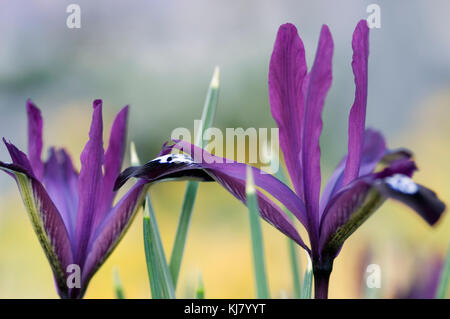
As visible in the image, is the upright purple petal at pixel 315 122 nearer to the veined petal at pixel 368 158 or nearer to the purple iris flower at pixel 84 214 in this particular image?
the veined petal at pixel 368 158

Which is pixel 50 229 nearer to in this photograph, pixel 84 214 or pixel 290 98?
pixel 84 214

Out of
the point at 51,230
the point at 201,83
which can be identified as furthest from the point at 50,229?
the point at 201,83

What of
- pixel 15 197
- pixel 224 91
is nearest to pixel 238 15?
pixel 224 91

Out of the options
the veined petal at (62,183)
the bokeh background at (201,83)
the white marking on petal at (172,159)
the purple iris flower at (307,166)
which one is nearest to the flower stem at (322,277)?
the purple iris flower at (307,166)

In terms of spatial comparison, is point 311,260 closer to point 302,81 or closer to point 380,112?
point 302,81

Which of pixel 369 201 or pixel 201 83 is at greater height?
pixel 201 83

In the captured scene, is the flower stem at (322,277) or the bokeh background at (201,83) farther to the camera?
the bokeh background at (201,83)
